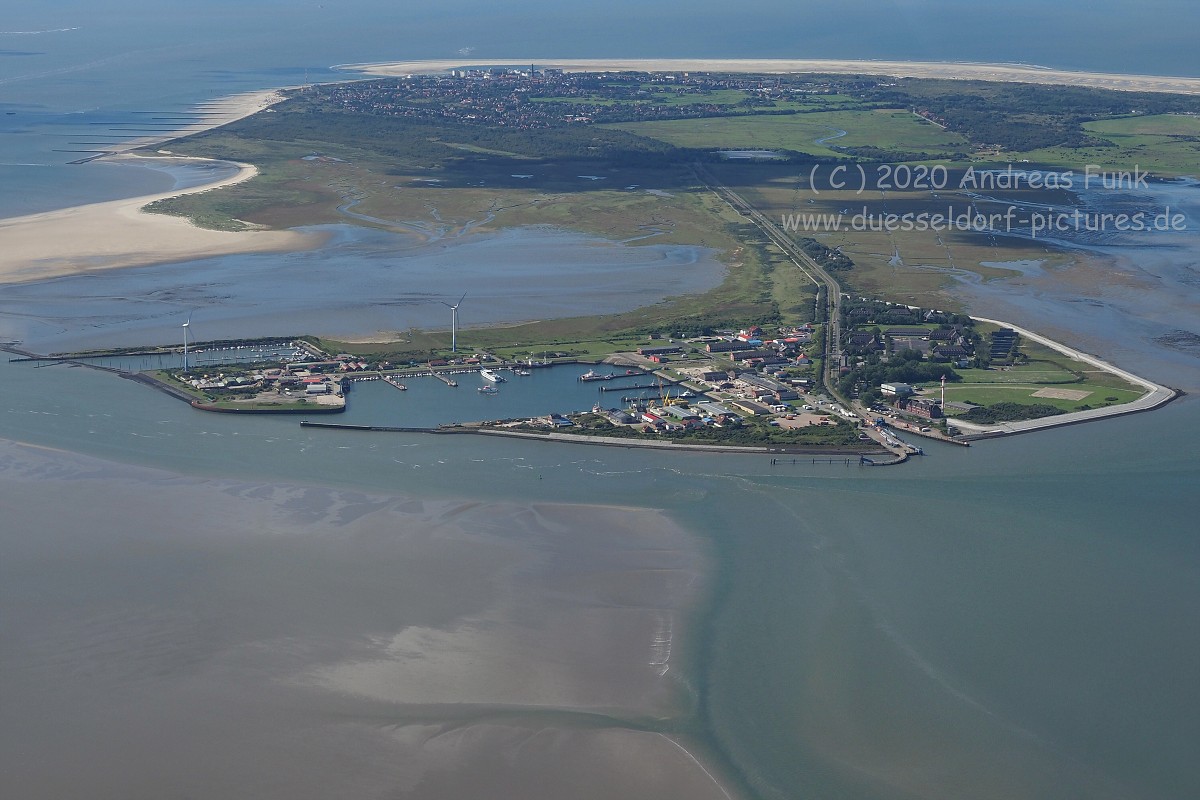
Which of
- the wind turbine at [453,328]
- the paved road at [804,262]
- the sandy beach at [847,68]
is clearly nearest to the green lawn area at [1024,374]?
the paved road at [804,262]

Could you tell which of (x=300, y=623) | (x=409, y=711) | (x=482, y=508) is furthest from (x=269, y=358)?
(x=409, y=711)

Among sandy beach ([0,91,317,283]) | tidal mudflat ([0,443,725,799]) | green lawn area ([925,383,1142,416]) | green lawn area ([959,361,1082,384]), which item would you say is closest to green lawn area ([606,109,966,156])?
sandy beach ([0,91,317,283])

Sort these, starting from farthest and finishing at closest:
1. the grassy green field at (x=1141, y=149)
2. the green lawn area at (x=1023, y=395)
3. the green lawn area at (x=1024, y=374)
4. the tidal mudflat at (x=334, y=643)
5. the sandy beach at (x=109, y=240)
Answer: the grassy green field at (x=1141, y=149) → the sandy beach at (x=109, y=240) → the green lawn area at (x=1024, y=374) → the green lawn area at (x=1023, y=395) → the tidal mudflat at (x=334, y=643)

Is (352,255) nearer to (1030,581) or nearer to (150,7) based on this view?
(1030,581)

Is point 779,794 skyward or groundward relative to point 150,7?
groundward

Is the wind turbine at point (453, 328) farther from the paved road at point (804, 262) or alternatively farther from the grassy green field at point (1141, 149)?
the grassy green field at point (1141, 149)

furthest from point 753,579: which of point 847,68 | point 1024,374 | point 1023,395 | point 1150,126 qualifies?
point 847,68

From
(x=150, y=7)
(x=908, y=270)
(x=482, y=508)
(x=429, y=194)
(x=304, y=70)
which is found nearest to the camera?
(x=482, y=508)
